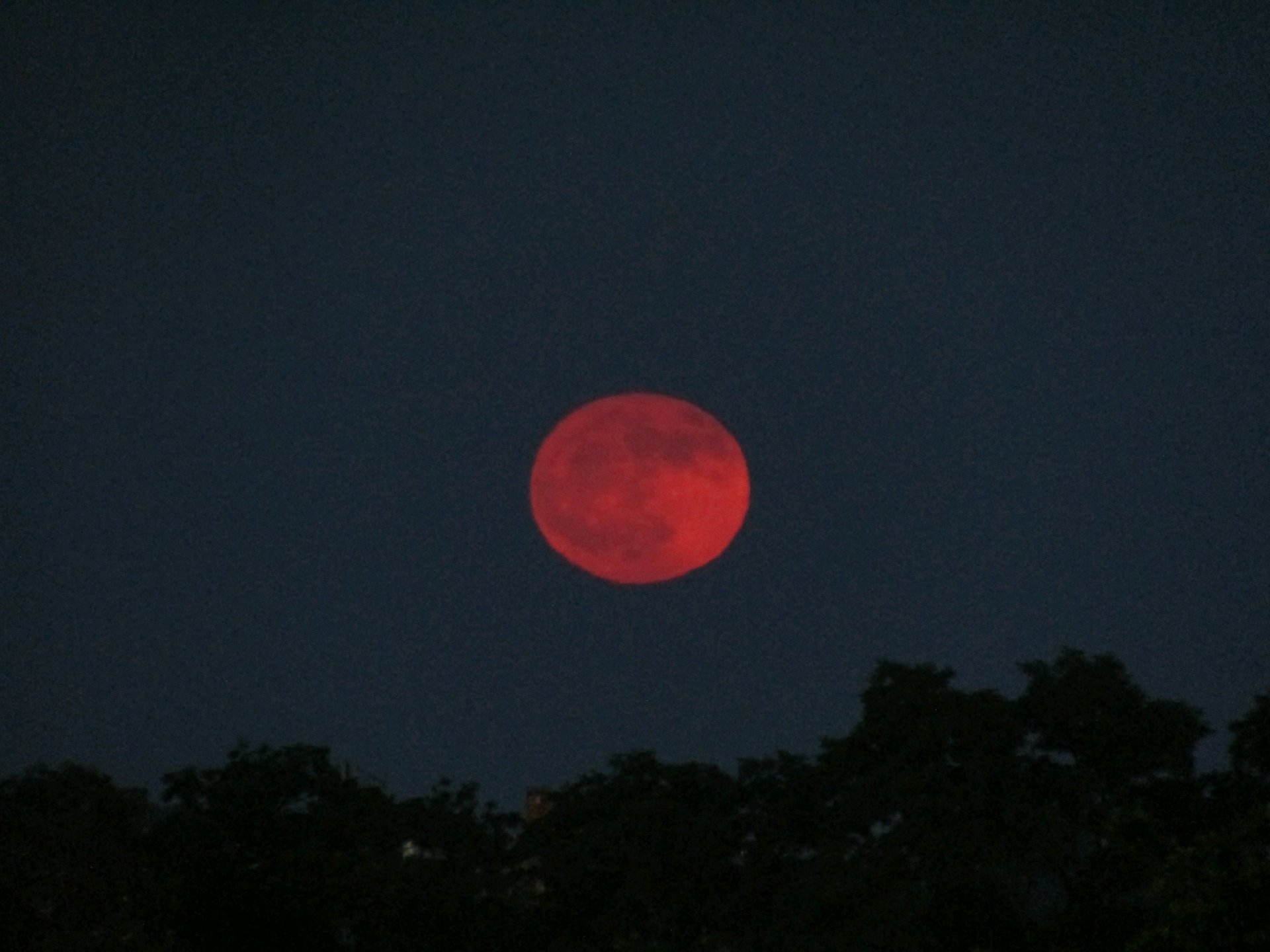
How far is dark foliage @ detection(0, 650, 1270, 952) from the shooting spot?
864 inches

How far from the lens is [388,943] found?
24.3 meters

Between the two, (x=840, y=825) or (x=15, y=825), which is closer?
(x=15, y=825)

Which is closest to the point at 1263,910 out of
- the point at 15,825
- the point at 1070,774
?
the point at 1070,774

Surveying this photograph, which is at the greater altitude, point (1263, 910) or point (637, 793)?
point (637, 793)

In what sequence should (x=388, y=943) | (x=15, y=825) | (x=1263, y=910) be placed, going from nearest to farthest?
(x=1263, y=910) → (x=15, y=825) → (x=388, y=943)

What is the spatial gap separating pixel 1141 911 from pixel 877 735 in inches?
231

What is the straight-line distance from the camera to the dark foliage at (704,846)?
21938 mm

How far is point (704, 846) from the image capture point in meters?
25.3

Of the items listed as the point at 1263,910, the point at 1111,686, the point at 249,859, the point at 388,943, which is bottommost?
the point at 1263,910

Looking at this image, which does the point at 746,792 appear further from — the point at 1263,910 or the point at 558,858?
the point at 1263,910

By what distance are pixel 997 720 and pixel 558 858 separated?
366 inches

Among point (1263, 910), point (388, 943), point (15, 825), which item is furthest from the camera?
point (388, 943)

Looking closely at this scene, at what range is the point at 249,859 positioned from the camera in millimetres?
25859

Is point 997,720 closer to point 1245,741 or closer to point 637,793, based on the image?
point 1245,741
